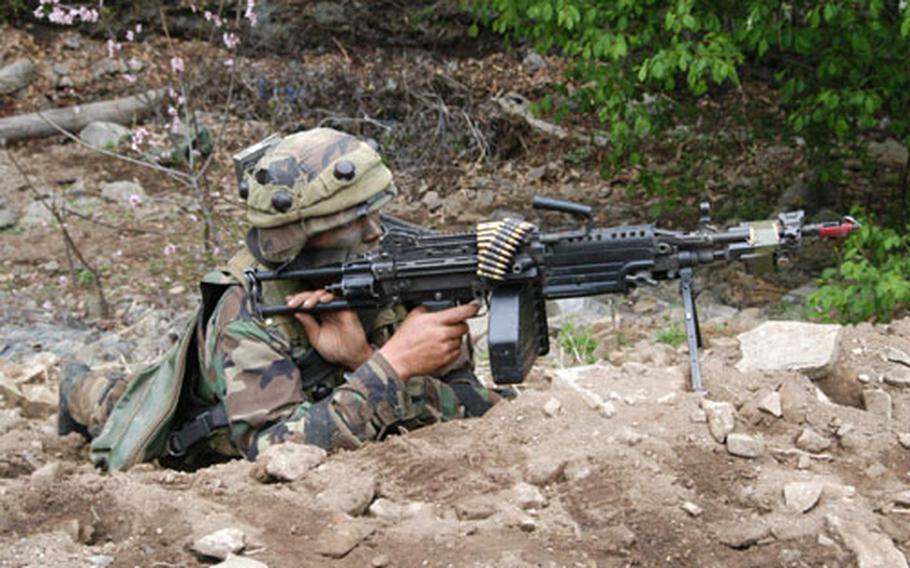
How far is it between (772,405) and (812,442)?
0.65 feet

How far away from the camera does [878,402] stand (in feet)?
13.9

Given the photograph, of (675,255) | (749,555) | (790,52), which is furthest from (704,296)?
(749,555)

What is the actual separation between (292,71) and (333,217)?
8616mm

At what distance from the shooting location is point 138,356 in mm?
7785

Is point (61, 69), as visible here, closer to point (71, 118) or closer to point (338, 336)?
point (71, 118)

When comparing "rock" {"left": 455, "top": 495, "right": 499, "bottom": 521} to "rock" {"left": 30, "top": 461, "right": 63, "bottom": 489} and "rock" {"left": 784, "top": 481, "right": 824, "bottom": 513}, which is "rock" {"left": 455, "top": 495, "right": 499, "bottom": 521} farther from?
"rock" {"left": 30, "top": 461, "right": 63, "bottom": 489}

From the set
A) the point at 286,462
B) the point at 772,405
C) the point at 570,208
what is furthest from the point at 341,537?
the point at 772,405

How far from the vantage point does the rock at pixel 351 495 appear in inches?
143

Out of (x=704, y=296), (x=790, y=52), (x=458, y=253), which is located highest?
(x=458, y=253)

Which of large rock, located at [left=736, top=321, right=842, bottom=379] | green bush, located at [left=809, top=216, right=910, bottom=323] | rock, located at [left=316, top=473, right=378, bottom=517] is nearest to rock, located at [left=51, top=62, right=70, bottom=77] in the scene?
green bush, located at [left=809, top=216, right=910, bottom=323]

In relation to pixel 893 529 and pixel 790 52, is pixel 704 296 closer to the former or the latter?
pixel 790 52

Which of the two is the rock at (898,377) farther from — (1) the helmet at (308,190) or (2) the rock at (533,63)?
(2) the rock at (533,63)

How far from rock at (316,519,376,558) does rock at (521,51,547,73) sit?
962 centimetres

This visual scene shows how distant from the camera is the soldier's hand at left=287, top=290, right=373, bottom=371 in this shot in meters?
4.35
